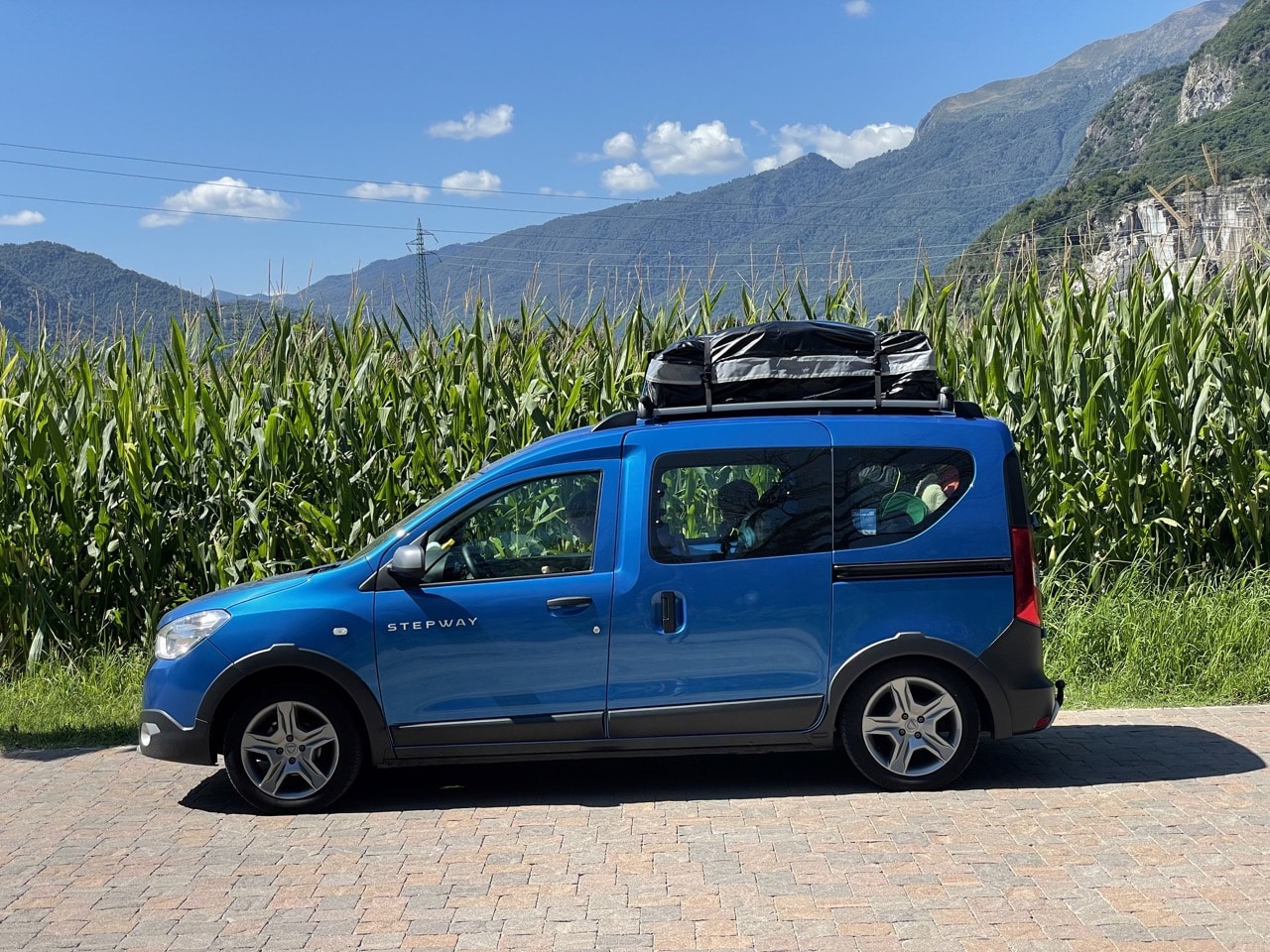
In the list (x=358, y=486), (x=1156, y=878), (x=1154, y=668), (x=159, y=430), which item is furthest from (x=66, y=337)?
(x=1156, y=878)

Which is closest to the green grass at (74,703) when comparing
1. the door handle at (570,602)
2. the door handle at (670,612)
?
the door handle at (570,602)

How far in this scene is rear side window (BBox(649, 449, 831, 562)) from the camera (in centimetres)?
662

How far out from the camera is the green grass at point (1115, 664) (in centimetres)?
859

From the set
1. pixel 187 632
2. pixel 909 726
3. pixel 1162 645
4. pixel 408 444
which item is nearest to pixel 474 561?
pixel 187 632

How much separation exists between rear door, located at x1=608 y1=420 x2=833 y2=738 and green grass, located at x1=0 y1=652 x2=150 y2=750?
3.78 m

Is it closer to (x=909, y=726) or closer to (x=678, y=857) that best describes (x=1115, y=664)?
(x=909, y=726)

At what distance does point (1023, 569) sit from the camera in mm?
6598

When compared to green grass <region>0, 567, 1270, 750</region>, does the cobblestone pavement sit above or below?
below

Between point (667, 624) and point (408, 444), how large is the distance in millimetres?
4341

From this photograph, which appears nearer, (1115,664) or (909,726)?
(909,726)

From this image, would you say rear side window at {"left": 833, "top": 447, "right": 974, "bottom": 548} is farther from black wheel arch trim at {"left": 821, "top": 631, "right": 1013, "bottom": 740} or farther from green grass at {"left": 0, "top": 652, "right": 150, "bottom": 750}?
green grass at {"left": 0, "top": 652, "right": 150, "bottom": 750}

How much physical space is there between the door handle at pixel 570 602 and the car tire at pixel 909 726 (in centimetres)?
136

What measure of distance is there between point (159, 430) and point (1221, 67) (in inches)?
5300

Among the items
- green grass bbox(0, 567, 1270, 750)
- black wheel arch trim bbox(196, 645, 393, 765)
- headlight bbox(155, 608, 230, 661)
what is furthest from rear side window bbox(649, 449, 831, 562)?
green grass bbox(0, 567, 1270, 750)
